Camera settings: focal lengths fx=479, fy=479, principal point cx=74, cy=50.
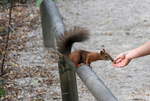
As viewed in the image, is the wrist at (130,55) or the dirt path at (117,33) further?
the dirt path at (117,33)

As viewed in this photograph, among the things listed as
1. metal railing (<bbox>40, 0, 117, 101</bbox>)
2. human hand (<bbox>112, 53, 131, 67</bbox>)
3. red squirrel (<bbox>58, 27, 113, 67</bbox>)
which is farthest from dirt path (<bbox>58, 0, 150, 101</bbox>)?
human hand (<bbox>112, 53, 131, 67</bbox>)

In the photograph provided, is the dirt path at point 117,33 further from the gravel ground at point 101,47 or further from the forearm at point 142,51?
the forearm at point 142,51

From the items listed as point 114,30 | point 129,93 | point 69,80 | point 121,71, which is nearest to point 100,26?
point 114,30

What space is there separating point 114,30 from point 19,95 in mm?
2630

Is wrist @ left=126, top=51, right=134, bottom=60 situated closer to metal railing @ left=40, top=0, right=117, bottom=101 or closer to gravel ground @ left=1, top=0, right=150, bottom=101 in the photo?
→ metal railing @ left=40, top=0, right=117, bottom=101

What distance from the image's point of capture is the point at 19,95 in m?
4.54

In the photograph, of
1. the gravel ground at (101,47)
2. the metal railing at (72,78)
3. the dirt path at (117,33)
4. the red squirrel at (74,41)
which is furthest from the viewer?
the dirt path at (117,33)

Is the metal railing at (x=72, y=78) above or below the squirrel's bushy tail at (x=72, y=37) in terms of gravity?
below

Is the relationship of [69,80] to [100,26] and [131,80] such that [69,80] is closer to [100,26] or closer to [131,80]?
[131,80]

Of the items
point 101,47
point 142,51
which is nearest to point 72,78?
point 142,51

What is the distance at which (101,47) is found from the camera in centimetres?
604

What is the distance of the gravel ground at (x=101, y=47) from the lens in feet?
15.2

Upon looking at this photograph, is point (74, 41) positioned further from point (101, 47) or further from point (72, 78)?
point (101, 47)

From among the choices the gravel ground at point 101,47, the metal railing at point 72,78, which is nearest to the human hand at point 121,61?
the metal railing at point 72,78
